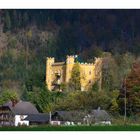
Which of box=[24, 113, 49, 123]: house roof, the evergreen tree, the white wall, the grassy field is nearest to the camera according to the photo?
the grassy field

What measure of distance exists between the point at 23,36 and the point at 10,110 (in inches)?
45.4

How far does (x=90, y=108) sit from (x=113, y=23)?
4.42 ft

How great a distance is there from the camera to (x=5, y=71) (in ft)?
55.5

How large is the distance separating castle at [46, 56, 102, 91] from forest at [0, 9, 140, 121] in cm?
7

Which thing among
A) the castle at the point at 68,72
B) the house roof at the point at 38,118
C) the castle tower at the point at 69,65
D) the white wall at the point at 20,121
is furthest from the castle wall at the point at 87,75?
the white wall at the point at 20,121

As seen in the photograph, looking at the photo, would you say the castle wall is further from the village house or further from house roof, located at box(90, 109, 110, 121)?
the village house

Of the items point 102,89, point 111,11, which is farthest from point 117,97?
point 111,11

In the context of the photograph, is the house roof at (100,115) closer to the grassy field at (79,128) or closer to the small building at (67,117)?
the small building at (67,117)

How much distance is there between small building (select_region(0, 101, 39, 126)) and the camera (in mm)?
16719

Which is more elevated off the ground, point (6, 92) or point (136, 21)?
point (136, 21)

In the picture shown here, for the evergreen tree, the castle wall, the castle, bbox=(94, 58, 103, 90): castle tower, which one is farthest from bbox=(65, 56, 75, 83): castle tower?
the evergreen tree

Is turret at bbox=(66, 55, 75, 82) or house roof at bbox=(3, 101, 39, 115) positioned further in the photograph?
turret at bbox=(66, 55, 75, 82)

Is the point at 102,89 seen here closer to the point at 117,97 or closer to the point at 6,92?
the point at 117,97

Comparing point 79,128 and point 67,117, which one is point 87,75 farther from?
point 79,128
